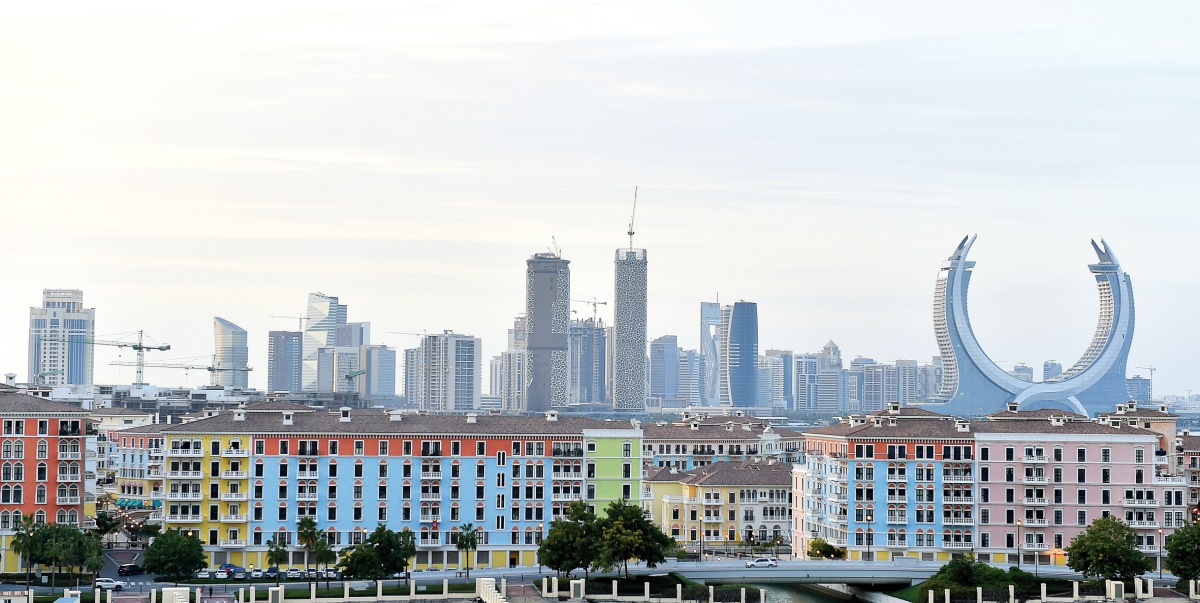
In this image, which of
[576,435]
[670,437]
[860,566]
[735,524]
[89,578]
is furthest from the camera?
[670,437]

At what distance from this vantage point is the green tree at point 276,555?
103 meters

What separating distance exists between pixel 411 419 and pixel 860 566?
2910 centimetres

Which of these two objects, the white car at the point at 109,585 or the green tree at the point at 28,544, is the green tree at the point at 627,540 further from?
the green tree at the point at 28,544

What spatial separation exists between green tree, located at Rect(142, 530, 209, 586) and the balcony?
55370mm

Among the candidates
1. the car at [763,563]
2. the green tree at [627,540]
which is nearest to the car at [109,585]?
the green tree at [627,540]

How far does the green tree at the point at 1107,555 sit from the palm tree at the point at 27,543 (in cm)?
5543

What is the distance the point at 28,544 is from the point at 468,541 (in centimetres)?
2445

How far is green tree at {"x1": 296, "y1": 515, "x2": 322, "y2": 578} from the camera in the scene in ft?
346

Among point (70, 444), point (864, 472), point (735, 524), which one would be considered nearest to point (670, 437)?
point (735, 524)

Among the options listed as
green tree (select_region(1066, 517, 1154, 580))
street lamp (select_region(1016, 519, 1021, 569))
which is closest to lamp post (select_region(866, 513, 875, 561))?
street lamp (select_region(1016, 519, 1021, 569))

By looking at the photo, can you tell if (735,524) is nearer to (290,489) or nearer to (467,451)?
(467,451)

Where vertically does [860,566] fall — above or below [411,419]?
below

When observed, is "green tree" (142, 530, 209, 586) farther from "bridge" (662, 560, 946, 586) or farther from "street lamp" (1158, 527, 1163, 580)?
"street lamp" (1158, 527, 1163, 580)

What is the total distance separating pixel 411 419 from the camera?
377ft
